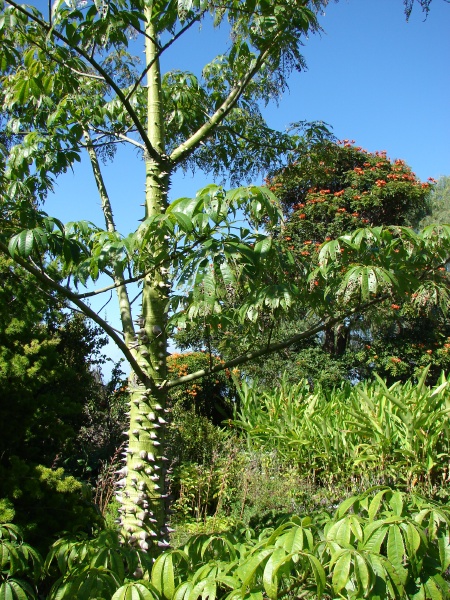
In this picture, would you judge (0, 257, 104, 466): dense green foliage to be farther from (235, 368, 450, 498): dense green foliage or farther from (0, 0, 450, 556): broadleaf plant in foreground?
(235, 368, 450, 498): dense green foliage

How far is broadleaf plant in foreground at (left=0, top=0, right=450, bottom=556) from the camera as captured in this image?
1.63m

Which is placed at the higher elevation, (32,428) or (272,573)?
(32,428)

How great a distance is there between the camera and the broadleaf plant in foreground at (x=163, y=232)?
1.63 m

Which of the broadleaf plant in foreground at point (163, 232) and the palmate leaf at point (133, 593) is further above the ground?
the broadleaf plant in foreground at point (163, 232)

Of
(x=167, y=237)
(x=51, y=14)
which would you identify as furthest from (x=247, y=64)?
(x=167, y=237)

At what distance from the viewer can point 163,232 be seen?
5.34 ft

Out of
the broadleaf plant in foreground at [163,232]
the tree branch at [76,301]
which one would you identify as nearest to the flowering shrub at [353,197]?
the broadleaf plant in foreground at [163,232]

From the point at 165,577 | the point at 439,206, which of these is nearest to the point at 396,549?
the point at 165,577

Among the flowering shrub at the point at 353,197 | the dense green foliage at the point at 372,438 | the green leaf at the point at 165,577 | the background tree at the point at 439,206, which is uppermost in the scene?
the background tree at the point at 439,206

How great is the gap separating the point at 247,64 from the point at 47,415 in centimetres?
291

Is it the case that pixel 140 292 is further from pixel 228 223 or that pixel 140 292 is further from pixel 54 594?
pixel 54 594

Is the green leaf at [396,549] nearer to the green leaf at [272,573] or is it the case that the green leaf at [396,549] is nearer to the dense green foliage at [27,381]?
the green leaf at [272,573]

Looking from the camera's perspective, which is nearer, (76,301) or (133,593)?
(133,593)

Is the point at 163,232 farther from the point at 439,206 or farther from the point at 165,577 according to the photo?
the point at 439,206
